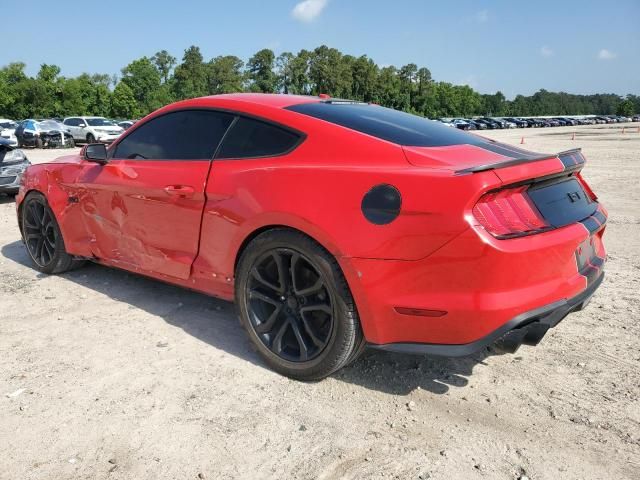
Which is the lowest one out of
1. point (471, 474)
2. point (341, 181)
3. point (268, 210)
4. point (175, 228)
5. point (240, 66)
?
point (471, 474)

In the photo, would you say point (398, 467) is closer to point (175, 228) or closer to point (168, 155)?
point (175, 228)

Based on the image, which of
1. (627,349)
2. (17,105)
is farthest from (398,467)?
(17,105)

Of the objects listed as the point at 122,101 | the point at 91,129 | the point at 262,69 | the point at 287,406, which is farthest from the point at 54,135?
the point at 262,69

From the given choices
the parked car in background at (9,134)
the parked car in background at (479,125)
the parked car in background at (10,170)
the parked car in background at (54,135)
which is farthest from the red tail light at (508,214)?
the parked car in background at (479,125)

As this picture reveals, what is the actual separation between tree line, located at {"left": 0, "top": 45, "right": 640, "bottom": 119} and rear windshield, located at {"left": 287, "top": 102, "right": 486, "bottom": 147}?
60056 mm

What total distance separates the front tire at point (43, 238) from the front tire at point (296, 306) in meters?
2.39

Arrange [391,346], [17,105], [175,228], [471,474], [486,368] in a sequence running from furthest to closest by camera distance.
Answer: [17,105] < [175,228] < [486,368] < [391,346] < [471,474]

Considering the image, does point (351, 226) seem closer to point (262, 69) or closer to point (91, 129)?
point (91, 129)

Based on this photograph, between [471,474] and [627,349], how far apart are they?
5.62 feet

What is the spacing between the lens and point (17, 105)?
54156mm

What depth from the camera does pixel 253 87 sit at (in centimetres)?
9356

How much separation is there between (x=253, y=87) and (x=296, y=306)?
95.6 m

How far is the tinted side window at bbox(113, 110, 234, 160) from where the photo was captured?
3369 millimetres

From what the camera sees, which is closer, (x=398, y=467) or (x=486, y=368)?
(x=398, y=467)
